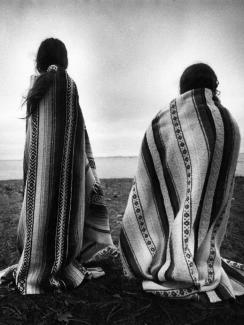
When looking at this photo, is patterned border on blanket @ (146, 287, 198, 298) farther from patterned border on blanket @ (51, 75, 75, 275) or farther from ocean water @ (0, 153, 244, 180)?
ocean water @ (0, 153, 244, 180)

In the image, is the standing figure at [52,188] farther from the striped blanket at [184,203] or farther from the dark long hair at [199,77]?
the dark long hair at [199,77]

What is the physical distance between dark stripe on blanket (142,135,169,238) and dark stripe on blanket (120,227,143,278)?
359 millimetres

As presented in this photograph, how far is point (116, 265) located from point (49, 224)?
95 centimetres

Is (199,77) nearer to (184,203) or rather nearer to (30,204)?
(184,203)

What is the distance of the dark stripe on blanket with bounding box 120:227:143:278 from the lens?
2573 mm

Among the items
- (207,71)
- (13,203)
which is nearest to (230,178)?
(207,71)

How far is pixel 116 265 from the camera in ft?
9.80

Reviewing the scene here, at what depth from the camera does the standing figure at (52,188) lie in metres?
2.39

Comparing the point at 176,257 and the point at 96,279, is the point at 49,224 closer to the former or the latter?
the point at 96,279

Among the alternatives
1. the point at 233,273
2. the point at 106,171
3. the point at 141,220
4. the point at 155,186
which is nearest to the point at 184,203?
the point at 155,186

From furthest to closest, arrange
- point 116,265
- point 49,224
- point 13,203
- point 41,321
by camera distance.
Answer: point 13,203
point 116,265
point 49,224
point 41,321

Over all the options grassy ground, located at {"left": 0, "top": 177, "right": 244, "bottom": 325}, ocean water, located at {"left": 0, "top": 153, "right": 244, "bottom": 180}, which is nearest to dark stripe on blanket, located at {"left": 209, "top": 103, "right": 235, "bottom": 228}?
grassy ground, located at {"left": 0, "top": 177, "right": 244, "bottom": 325}

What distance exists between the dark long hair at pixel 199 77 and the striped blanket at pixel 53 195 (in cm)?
102

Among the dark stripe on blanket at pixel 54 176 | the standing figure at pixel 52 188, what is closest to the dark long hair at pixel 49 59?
the standing figure at pixel 52 188
